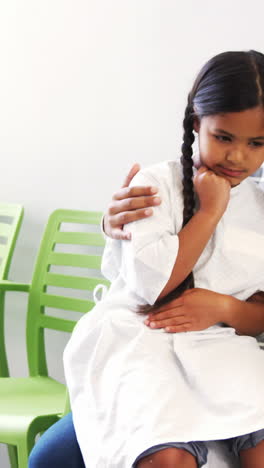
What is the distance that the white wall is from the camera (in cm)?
189

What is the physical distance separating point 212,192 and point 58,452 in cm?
54

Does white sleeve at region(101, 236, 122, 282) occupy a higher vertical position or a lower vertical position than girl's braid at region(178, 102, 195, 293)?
lower

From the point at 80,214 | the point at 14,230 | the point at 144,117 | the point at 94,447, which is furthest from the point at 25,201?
the point at 94,447

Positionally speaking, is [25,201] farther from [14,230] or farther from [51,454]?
[51,454]

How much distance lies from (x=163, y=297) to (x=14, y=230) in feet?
3.67

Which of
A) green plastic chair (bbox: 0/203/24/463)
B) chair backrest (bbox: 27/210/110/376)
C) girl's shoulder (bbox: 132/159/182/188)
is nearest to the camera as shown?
girl's shoulder (bbox: 132/159/182/188)

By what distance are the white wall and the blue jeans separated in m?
1.08

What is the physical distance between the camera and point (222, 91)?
1067mm

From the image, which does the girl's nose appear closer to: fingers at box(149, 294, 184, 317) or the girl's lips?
the girl's lips

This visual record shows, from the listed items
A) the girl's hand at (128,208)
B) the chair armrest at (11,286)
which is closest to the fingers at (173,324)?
the girl's hand at (128,208)

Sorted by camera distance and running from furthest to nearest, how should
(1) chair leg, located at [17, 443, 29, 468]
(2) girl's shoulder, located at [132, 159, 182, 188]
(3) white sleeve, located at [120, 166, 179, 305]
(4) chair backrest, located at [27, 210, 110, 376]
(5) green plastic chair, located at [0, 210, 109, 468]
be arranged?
(4) chair backrest, located at [27, 210, 110, 376] < (5) green plastic chair, located at [0, 210, 109, 468] < (1) chair leg, located at [17, 443, 29, 468] < (2) girl's shoulder, located at [132, 159, 182, 188] < (3) white sleeve, located at [120, 166, 179, 305]


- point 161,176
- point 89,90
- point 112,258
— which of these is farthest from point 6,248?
point 161,176

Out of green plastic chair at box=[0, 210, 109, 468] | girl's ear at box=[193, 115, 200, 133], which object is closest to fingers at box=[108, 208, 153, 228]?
girl's ear at box=[193, 115, 200, 133]

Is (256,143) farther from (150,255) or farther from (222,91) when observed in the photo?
(150,255)
